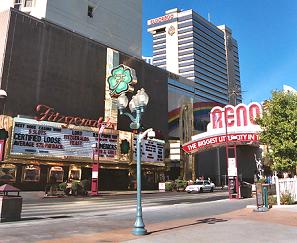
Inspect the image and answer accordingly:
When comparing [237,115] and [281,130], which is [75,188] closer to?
[281,130]

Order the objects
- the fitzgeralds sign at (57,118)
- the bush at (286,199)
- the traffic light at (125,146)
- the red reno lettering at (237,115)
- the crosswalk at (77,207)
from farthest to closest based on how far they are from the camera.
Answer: the traffic light at (125,146)
the red reno lettering at (237,115)
the fitzgeralds sign at (57,118)
the bush at (286,199)
the crosswalk at (77,207)

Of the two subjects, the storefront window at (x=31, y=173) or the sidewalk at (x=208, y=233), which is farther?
the storefront window at (x=31, y=173)

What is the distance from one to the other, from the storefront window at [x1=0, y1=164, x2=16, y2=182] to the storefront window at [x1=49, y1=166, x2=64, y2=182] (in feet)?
14.5

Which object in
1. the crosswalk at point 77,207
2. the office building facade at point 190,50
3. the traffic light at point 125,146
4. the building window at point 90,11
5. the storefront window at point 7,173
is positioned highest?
the office building facade at point 190,50

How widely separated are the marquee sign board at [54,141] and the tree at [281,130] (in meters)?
23.3

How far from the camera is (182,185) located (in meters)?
47.0

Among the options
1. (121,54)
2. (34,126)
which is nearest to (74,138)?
(34,126)

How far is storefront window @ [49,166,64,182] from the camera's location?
37878mm

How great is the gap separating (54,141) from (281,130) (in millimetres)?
24770

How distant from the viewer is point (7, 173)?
33.8 m

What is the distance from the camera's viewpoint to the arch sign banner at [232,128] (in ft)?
135

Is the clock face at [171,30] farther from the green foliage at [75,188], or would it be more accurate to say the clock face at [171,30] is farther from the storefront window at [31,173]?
the green foliage at [75,188]

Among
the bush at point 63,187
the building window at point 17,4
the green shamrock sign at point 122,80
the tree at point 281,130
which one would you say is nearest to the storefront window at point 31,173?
the bush at point 63,187

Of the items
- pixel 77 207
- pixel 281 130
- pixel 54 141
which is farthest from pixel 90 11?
pixel 281 130
